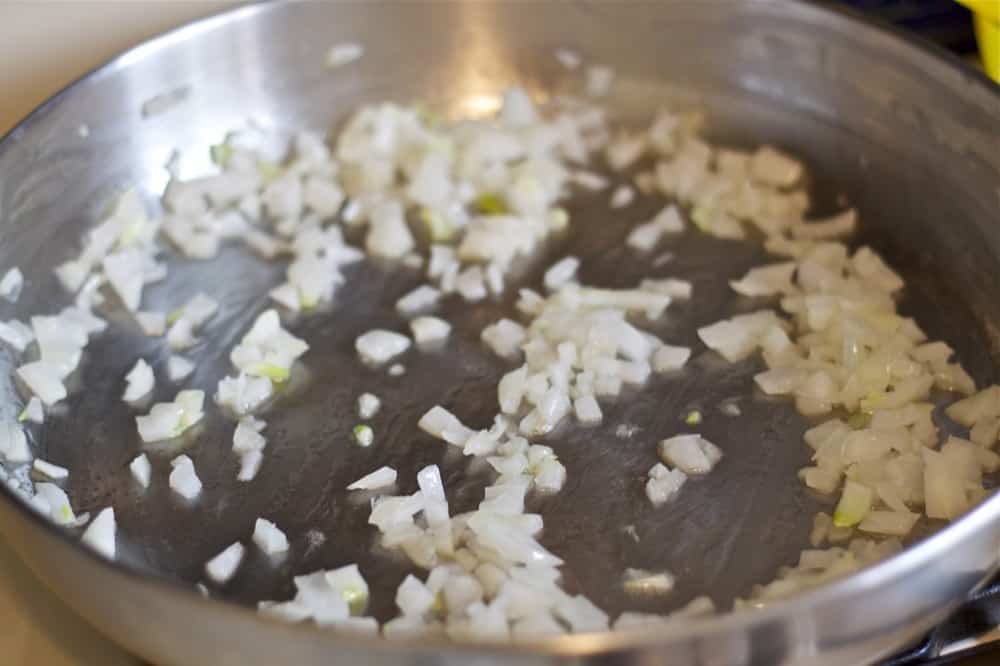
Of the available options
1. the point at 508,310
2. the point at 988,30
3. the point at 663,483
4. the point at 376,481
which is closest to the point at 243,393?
the point at 376,481

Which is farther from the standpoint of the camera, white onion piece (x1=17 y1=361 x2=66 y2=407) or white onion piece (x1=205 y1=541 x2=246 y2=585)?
white onion piece (x1=17 y1=361 x2=66 y2=407)

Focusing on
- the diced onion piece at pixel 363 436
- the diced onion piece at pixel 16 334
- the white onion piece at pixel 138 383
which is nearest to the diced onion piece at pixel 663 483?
the diced onion piece at pixel 363 436

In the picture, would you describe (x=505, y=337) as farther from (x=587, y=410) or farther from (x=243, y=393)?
(x=243, y=393)

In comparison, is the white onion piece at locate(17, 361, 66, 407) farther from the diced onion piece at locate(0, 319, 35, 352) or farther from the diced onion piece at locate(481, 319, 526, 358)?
the diced onion piece at locate(481, 319, 526, 358)

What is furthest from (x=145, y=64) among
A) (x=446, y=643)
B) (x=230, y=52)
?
(x=446, y=643)

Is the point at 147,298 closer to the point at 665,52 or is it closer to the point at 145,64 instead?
the point at 145,64

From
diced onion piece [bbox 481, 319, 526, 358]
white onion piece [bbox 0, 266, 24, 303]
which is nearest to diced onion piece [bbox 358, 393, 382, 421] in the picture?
diced onion piece [bbox 481, 319, 526, 358]

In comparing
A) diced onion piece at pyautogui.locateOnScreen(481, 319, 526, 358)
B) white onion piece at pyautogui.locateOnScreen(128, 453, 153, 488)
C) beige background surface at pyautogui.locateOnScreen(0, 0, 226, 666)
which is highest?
beige background surface at pyautogui.locateOnScreen(0, 0, 226, 666)
